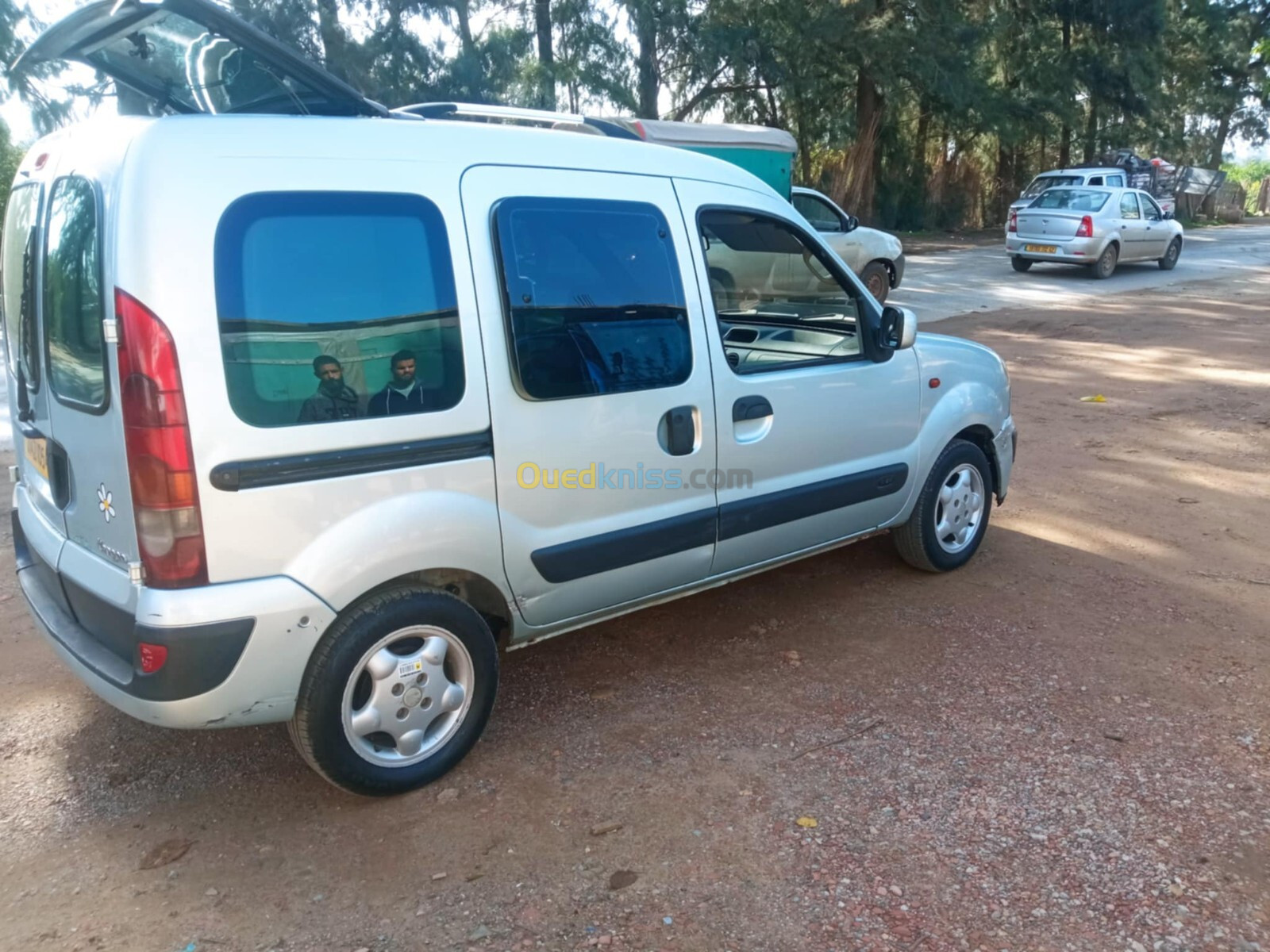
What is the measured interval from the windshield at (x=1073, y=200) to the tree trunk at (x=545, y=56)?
9.59 metres

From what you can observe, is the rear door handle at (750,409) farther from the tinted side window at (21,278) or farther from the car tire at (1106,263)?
the car tire at (1106,263)

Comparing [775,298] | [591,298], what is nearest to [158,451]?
[591,298]

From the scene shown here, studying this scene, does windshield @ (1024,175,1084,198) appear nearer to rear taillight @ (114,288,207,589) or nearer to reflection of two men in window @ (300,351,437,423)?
reflection of two men in window @ (300,351,437,423)

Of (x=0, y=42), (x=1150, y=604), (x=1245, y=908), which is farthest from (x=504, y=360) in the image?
(x=0, y=42)

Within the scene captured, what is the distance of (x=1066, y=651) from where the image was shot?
4172 mm

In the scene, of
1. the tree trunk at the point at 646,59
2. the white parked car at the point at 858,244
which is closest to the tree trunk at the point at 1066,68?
the tree trunk at the point at 646,59

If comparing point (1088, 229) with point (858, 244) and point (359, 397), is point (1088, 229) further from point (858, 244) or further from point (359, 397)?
point (359, 397)

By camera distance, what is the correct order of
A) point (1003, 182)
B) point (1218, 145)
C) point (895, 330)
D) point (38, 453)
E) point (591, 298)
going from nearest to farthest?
1. point (38, 453)
2. point (591, 298)
3. point (895, 330)
4. point (1003, 182)
5. point (1218, 145)

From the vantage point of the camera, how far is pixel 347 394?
2.88m

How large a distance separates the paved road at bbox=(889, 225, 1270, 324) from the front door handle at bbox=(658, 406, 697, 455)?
34.4ft

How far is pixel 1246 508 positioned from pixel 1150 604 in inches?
73.8

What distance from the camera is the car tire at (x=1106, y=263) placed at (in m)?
18.4

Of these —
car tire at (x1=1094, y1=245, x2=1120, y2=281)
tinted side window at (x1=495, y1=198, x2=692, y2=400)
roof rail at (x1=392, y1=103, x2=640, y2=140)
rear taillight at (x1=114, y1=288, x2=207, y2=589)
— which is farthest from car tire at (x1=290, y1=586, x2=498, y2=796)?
car tire at (x1=1094, y1=245, x2=1120, y2=281)

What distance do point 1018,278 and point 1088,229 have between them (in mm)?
1393
